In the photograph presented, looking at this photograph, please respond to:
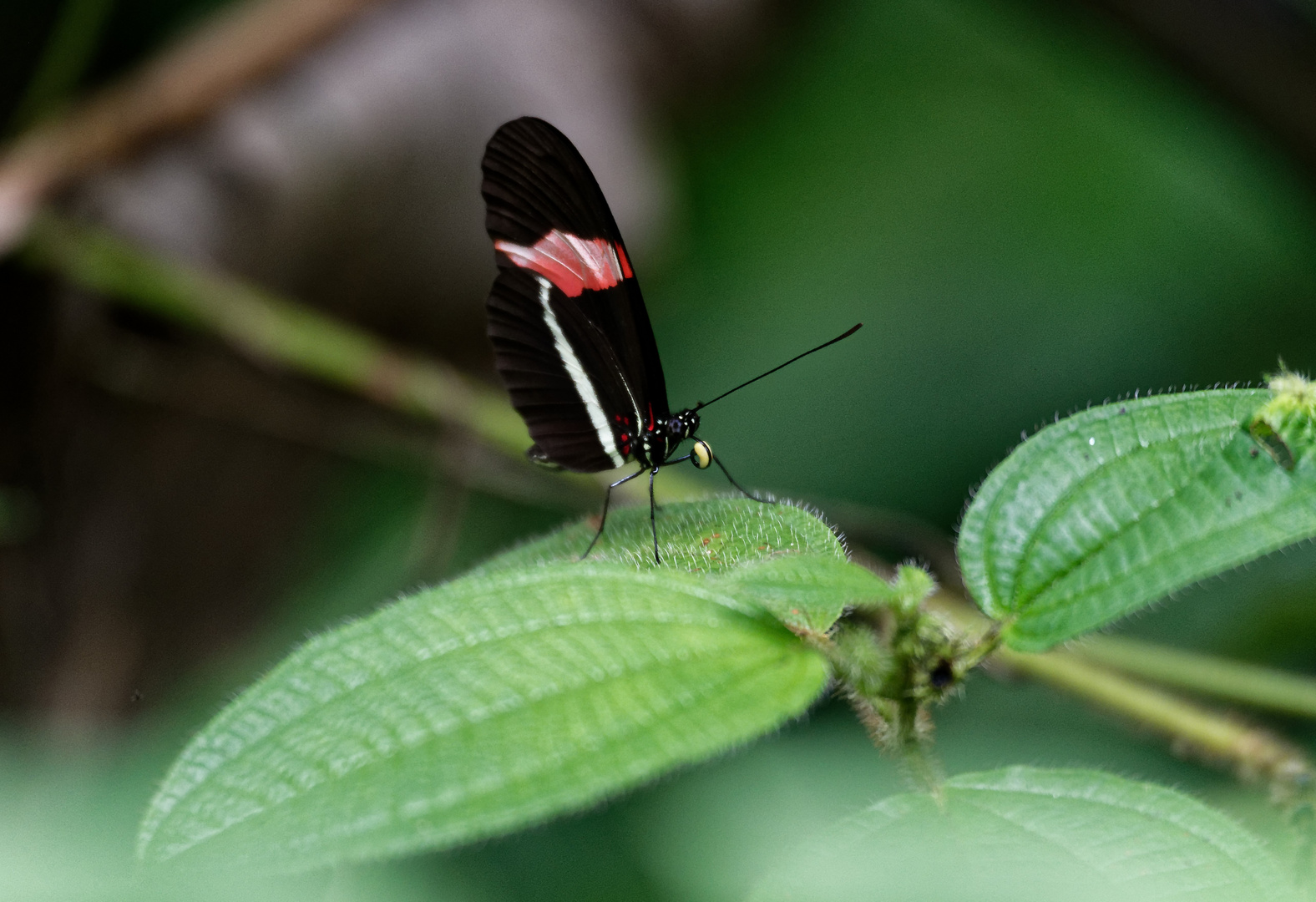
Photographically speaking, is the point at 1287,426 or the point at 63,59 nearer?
the point at 1287,426

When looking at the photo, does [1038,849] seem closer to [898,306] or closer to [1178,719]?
[1178,719]

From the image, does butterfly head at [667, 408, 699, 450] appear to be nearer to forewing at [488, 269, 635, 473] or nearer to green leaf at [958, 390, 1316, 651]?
forewing at [488, 269, 635, 473]

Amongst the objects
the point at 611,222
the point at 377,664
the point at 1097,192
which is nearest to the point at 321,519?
the point at 611,222

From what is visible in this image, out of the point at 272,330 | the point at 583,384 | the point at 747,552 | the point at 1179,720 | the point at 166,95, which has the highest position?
the point at 166,95

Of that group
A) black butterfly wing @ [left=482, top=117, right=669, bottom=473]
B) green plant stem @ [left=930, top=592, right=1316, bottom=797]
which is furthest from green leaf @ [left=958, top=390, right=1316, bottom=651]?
black butterfly wing @ [left=482, top=117, right=669, bottom=473]

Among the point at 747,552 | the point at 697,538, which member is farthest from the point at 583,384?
the point at 747,552

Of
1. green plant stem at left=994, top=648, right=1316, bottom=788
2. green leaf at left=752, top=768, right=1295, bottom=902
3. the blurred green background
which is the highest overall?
the blurred green background

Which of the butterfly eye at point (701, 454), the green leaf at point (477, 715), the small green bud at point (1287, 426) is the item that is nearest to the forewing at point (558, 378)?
the butterfly eye at point (701, 454)
